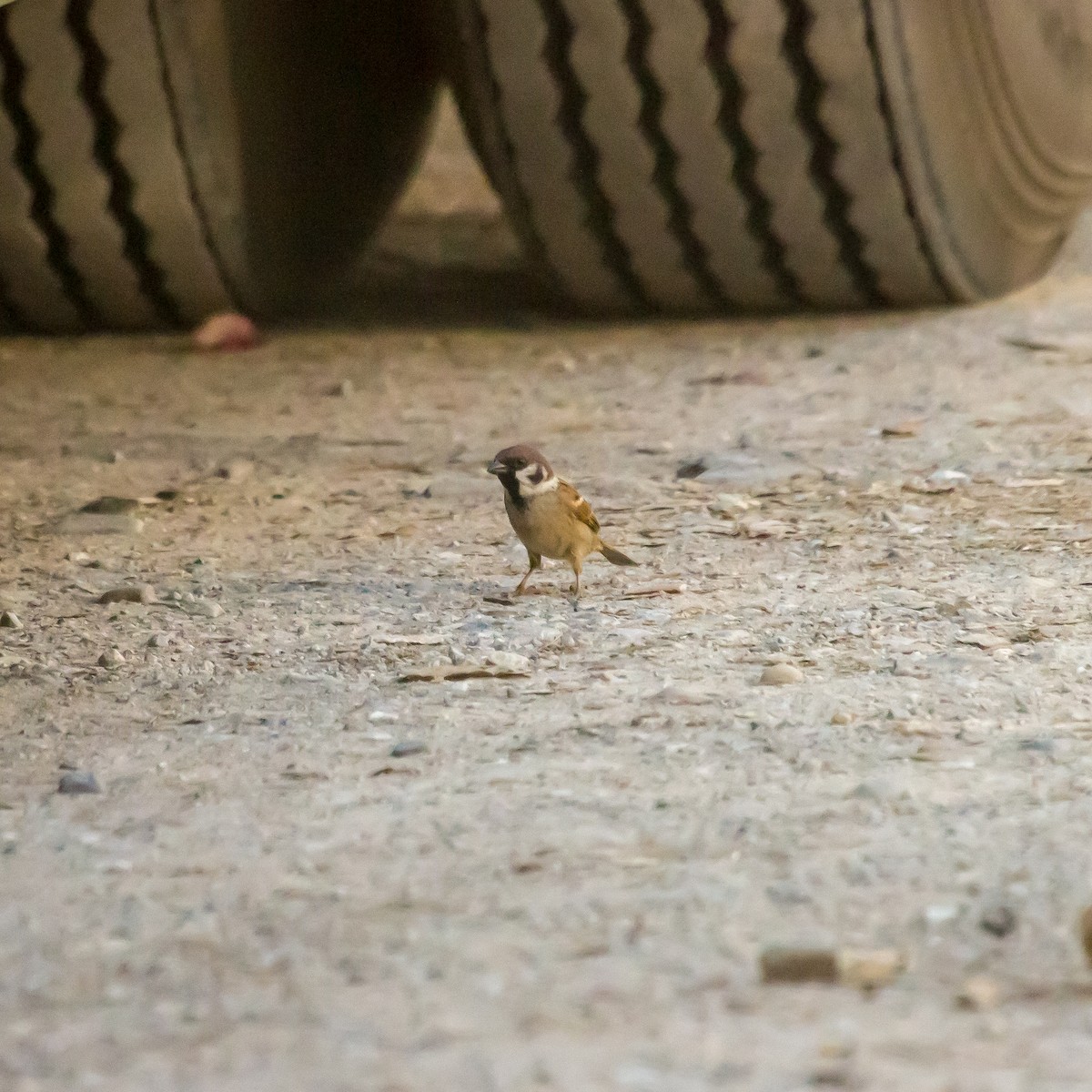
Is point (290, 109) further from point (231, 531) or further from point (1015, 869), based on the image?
point (1015, 869)

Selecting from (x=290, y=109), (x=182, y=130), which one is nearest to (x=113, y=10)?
(x=182, y=130)

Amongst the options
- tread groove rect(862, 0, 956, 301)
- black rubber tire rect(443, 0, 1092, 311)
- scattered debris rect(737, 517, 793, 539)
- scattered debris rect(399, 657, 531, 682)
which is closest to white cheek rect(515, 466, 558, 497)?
scattered debris rect(737, 517, 793, 539)

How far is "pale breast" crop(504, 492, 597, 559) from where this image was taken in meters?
3.21

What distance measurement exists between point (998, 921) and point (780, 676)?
84 cm

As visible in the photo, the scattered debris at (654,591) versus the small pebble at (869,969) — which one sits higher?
the small pebble at (869,969)

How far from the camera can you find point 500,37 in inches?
199

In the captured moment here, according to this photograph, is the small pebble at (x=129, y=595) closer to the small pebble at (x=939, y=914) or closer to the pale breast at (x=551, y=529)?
the pale breast at (x=551, y=529)

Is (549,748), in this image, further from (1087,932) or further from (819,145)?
(819,145)

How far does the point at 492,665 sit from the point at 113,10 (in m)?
3.01

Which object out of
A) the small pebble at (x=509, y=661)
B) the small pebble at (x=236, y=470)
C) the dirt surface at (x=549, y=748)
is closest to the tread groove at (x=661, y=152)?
the dirt surface at (x=549, y=748)

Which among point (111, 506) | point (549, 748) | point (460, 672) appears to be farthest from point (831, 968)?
point (111, 506)

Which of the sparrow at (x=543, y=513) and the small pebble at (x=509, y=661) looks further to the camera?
the sparrow at (x=543, y=513)

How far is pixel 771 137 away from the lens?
5043 mm

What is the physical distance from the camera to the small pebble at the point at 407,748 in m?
2.39
